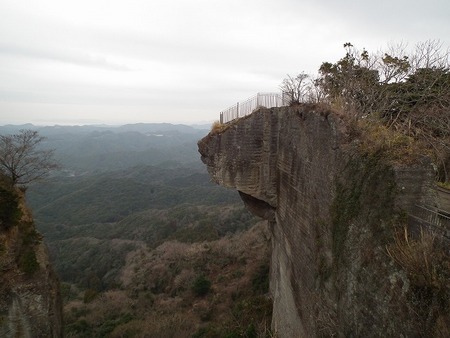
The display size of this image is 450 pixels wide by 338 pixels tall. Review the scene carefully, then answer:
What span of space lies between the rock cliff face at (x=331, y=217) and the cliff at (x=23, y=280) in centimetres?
871

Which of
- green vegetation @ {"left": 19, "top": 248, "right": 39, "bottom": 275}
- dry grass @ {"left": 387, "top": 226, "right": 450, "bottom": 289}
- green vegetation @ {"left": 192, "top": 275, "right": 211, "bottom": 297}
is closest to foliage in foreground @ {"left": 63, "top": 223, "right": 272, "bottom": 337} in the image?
green vegetation @ {"left": 192, "top": 275, "right": 211, "bottom": 297}

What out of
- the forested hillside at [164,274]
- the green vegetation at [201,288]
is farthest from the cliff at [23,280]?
the green vegetation at [201,288]

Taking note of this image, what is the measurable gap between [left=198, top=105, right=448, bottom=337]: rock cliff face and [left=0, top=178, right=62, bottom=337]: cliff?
28.6 feet

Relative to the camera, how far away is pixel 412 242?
430 centimetres

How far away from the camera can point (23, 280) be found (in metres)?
12.6

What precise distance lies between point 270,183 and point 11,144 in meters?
14.5

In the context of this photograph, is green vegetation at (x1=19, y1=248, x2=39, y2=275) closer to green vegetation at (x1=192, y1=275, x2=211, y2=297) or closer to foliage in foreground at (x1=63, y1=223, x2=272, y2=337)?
foliage in foreground at (x1=63, y1=223, x2=272, y2=337)

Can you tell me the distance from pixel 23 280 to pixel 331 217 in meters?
12.2

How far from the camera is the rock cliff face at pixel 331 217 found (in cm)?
449

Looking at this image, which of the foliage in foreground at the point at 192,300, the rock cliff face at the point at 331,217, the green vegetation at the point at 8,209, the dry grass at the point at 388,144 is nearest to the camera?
the rock cliff face at the point at 331,217

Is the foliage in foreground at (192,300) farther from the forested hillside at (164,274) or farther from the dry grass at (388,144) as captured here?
the dry grass at (388,144)

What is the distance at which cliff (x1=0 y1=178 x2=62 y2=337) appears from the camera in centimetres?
1195

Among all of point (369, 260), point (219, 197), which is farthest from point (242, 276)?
point (219, 197)

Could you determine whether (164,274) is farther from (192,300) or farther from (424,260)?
(424,260)
